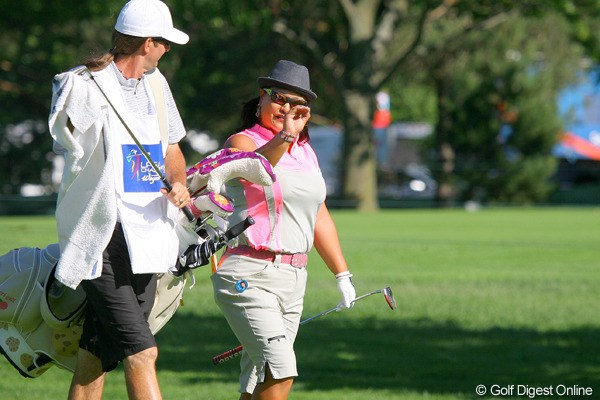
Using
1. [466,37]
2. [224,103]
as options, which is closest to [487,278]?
[466,37]

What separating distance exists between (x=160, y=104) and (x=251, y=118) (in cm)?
67

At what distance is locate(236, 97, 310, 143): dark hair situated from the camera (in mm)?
6293

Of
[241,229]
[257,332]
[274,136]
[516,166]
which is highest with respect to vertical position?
[274,136]

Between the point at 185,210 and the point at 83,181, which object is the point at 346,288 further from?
the point at 83,181

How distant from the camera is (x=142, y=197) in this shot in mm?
5547

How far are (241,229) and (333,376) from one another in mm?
3201

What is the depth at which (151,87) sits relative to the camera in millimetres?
5750

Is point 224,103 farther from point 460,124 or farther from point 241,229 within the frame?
point 241,229

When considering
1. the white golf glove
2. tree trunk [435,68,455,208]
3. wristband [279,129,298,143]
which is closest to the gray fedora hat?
wristband [279,129,298,143]

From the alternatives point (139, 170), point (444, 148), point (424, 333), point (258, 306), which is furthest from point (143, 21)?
point (444, 148)

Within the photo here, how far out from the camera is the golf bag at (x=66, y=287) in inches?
227

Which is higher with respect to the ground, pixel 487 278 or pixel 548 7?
pixel 548 7

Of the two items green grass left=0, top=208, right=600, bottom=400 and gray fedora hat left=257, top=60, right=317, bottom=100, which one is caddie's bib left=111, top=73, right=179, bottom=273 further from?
green grass left=0, top=208, right=600, bottom=400

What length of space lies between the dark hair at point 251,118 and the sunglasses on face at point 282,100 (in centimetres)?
22
